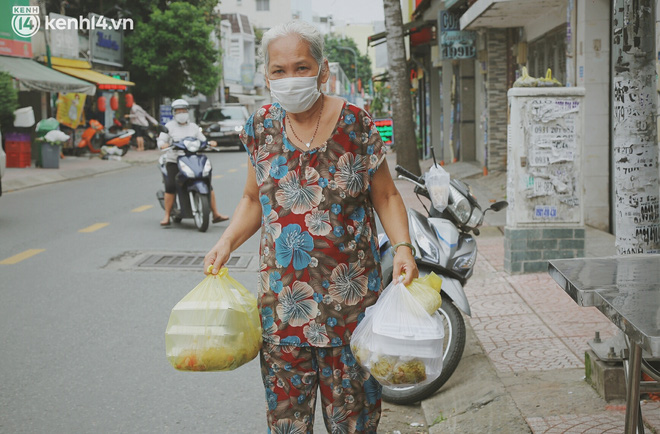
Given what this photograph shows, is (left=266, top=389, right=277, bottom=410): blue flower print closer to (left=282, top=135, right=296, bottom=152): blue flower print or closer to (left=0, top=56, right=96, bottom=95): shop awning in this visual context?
(left=282, top=135, right=296, bottom=152): blue flower print

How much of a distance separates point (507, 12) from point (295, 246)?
492 inches

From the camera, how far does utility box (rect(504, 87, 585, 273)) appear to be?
7172mm

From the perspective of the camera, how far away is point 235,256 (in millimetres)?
9070

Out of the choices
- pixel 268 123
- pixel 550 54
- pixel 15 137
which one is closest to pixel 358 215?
pixel 268 123

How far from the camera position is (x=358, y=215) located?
2852mm

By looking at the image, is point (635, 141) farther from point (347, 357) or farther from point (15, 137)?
point (15, 137)

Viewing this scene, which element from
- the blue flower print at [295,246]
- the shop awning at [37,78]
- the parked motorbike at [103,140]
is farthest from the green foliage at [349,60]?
the blue flower print at [295,246]

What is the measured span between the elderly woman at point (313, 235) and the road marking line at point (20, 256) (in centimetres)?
634

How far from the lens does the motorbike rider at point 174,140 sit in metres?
11.0

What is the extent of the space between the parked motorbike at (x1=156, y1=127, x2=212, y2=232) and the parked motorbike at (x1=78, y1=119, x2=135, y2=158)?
1627 cm

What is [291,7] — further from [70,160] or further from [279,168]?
[279,168]

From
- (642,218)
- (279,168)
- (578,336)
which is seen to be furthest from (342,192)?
(578,336)

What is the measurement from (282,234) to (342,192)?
247mm

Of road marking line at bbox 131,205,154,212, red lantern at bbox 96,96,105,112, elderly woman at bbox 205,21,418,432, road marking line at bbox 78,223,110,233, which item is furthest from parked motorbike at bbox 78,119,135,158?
elderly woman at bbox 205,21,418,432
